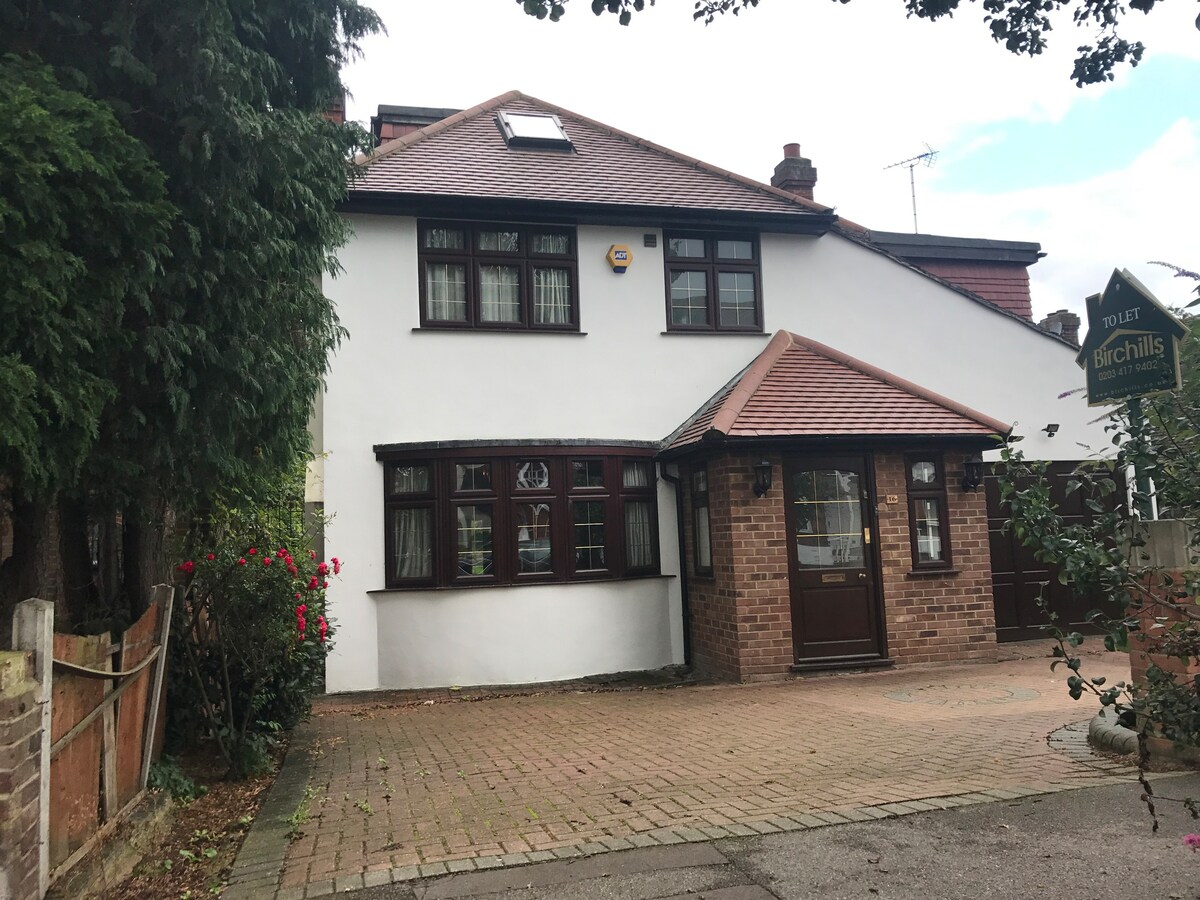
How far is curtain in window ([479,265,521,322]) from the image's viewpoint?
10.8 m

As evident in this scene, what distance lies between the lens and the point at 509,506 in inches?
404

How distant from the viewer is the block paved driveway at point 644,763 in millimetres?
4672

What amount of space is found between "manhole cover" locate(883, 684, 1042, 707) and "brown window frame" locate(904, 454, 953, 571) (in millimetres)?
1698

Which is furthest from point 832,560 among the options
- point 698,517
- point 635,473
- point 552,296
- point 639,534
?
point 552,296

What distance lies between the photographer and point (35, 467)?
12.4ft

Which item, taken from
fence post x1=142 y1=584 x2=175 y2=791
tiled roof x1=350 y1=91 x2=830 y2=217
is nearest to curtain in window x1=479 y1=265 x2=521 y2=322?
tiled roof x1=350 y1=91 x2=830 y2=217

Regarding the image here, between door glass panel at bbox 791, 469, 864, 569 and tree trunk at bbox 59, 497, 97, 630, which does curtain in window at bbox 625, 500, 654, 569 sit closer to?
door glass panel at bbox 791, 469, 864, 569

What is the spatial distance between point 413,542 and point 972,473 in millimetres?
6447

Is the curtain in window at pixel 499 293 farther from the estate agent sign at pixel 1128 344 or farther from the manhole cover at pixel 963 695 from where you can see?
the estate agent sign at pixel 1128 344

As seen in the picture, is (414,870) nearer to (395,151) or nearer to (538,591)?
(538,591)

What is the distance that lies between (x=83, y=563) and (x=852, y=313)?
9.55 meters

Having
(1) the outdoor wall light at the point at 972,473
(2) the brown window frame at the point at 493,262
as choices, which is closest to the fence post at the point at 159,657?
(2) the brown window frame at the point at 493,262

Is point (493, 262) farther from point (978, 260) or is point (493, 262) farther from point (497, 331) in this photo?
point (978, 260)

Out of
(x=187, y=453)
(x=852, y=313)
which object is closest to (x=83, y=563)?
(x=187, y=453)
